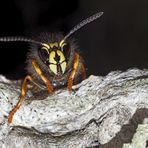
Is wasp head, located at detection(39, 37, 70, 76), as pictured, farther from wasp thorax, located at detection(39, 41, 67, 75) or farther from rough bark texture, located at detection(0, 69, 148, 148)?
rough bark texture, located at detection(0, 69, 148, 148)

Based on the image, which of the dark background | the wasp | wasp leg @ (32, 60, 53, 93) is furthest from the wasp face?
the dark background

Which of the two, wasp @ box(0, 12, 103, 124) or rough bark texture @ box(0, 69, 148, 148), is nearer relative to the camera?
rough bark texture @ box(0, 69, 148, 148)

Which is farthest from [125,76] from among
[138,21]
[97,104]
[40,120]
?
[138,21]

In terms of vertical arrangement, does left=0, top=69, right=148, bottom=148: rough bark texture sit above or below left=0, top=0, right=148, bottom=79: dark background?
below

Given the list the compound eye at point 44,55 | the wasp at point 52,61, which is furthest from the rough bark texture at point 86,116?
the compound eye at point 44,55

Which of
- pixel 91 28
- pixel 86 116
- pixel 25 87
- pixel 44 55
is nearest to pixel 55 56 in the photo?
pixel 44 55

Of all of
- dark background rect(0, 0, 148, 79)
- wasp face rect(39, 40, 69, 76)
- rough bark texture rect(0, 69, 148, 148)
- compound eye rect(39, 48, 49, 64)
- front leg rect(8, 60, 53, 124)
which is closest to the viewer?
rough bark texture rect(0, 69, 148, 148)

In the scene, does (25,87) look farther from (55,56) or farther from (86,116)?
(86,116)

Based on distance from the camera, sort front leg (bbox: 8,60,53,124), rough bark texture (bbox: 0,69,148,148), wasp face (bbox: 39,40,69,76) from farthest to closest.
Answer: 1. wasp face (bbox: 39,40,69,76)
2. front leg (bbox: 8,60,53,124)
3. rough bark texture (bbox: 0,69,148,148)
